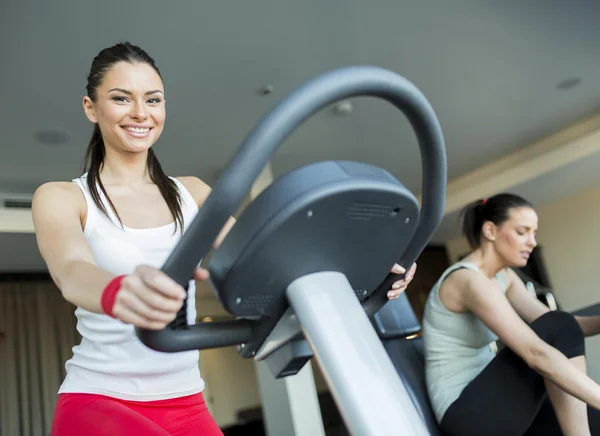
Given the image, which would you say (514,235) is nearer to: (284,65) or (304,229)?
(304,229)

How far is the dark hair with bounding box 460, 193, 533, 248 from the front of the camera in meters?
1.86

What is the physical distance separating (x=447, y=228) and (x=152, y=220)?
6.44 metres

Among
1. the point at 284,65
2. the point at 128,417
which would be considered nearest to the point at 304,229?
the point at 128,417

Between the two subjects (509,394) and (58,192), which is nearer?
(58,192)

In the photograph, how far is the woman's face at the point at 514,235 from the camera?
1.82m

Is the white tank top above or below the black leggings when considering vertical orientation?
above

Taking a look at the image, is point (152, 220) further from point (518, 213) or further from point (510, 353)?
point (518, 213)

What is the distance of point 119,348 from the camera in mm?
841

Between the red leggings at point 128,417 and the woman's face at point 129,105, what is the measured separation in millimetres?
404

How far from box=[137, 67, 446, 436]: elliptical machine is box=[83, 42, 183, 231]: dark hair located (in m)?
0.39

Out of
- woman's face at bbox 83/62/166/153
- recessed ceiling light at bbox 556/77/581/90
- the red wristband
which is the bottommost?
the red wristband

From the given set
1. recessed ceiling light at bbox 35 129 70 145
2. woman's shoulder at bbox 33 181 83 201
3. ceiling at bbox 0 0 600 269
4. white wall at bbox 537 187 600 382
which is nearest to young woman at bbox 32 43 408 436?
woman's shoulder at bbox 33 181 83 201

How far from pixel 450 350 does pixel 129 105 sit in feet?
3.63

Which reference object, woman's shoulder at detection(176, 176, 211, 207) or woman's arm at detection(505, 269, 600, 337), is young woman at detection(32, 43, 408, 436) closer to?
woman's shoulder at detection(176, 176, 211, 207)
